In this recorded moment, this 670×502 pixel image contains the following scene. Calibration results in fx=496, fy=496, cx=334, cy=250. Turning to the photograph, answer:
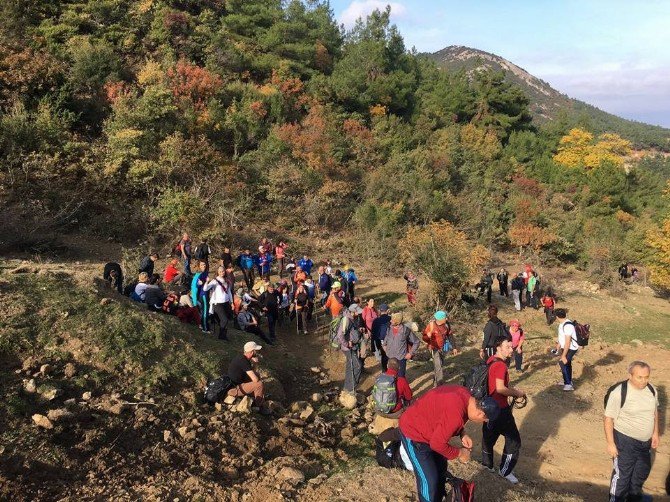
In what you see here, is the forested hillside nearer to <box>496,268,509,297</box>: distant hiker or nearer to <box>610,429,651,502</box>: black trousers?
<box>496,268,509,297</box>: distant hiker

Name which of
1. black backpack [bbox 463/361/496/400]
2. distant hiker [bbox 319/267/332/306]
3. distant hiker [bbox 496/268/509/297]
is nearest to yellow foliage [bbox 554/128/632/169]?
distant hiker [bbox 496/268/509/297]

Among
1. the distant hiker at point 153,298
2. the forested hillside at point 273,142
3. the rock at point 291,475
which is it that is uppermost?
the forested hillside at point 273,142

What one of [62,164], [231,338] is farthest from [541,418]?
[62,164]

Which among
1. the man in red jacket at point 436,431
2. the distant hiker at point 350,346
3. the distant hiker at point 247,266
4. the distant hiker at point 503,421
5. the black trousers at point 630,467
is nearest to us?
the man in red jacket at point 436,431

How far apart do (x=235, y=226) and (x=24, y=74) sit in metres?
11.4

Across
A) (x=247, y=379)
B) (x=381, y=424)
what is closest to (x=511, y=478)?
(x=381, y=424)

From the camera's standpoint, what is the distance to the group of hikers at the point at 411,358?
3811 mm

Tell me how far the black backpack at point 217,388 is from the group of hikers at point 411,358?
0.23 ft

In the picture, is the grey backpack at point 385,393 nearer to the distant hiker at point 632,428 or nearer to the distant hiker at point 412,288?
the distant hiker at point 632,428

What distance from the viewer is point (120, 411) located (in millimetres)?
6016

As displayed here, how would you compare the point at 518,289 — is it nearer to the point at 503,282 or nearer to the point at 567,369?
the point at 503,282

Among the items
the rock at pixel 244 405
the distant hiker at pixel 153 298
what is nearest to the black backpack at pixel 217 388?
the rock at pixel 244 405

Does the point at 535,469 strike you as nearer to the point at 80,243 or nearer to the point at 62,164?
the point at 80,243

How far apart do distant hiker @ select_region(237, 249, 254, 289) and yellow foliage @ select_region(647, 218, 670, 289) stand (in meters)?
24.8
